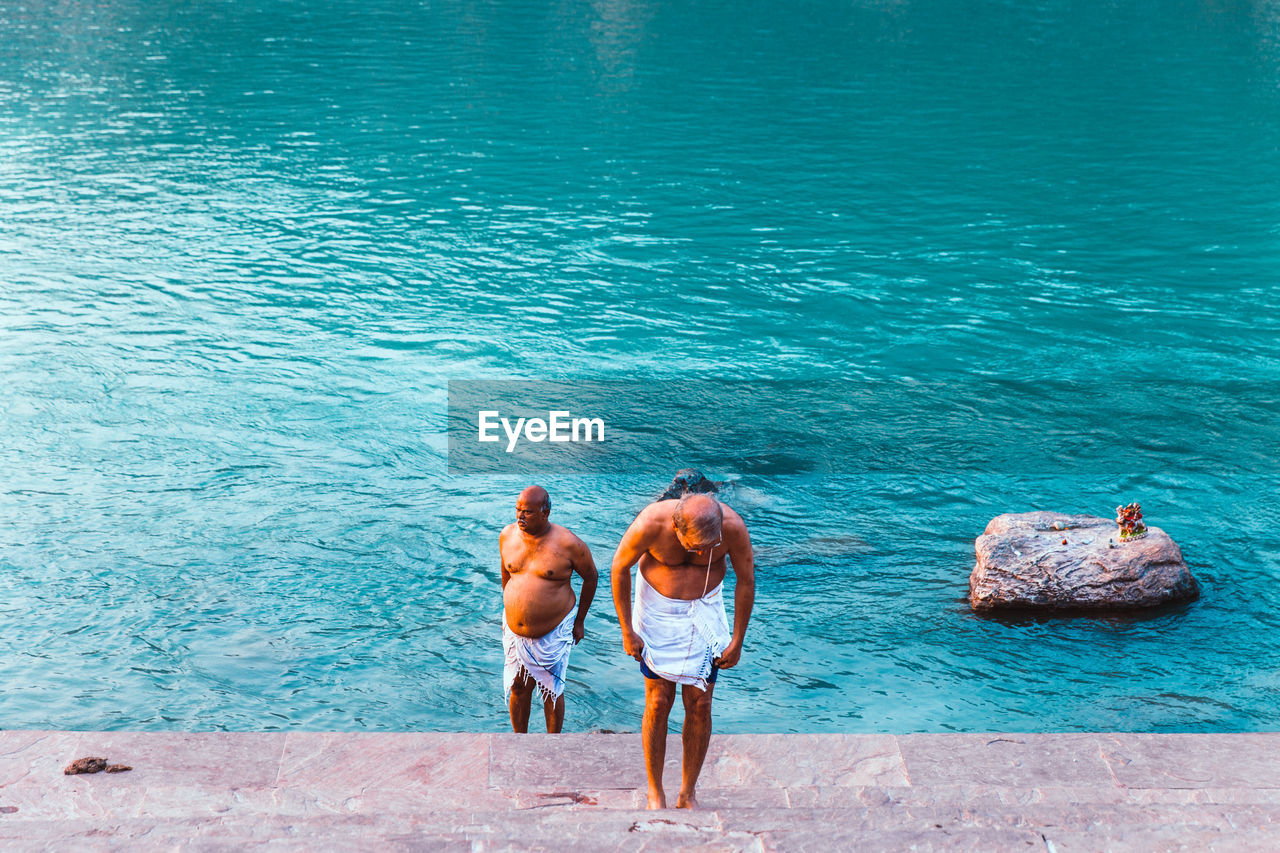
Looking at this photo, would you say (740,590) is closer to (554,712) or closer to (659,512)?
(659,512)

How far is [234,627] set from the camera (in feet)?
36.8

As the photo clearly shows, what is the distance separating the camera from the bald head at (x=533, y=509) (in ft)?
25.4

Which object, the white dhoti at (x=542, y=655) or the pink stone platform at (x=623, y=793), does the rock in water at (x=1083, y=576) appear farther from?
the white dhoti at (x=542, y=655)

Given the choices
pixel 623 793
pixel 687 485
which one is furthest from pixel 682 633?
pixel 687 485

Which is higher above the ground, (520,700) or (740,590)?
(740,590)

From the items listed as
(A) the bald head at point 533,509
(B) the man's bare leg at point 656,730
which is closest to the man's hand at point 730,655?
(B) the man's bare leg at point 656,730

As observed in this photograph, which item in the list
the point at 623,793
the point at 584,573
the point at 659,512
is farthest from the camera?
the point at 584,573

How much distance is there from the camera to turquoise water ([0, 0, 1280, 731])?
10672mm

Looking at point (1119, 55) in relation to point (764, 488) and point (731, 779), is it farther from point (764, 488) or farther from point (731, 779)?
point (731, 779)

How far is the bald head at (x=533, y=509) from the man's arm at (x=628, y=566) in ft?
3.50

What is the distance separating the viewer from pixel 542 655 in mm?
8289

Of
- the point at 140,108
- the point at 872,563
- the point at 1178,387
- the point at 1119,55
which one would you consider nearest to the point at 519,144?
the point at 140,108

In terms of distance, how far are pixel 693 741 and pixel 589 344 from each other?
12.5 metres

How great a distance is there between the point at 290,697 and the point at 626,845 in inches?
211
